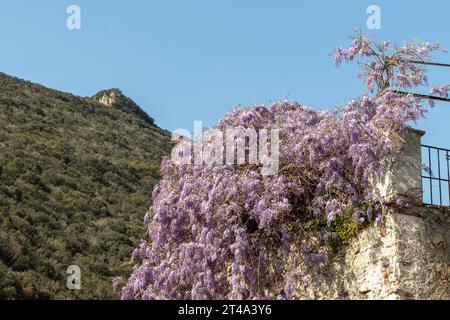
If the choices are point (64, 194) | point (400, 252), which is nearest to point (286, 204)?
point (400, 252)

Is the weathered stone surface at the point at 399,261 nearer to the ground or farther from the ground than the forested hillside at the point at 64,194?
nearer to the ground

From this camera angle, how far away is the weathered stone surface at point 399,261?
7.93 m

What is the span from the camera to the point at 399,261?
7898 millimetres

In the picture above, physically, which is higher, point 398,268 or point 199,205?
point 199,205

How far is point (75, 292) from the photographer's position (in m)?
18.2

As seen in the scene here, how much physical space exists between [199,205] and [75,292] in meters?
9.69

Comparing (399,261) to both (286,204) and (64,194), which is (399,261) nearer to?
(286,204)

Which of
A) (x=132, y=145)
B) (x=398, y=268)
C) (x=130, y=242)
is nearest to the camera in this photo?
(x=398, y=268)

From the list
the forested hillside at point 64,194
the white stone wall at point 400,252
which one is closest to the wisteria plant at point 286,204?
the white stone wall at point 400,252

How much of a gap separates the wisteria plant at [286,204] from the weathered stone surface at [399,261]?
0.24 m

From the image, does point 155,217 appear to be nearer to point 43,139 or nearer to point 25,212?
point 25,212

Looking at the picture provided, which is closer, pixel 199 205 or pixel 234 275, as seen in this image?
pixel 234 275

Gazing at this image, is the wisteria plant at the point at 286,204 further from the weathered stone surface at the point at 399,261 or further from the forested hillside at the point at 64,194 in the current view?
the forested hillside at the point at 64,194

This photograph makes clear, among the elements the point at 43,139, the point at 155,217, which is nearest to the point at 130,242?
the point at 43,139
